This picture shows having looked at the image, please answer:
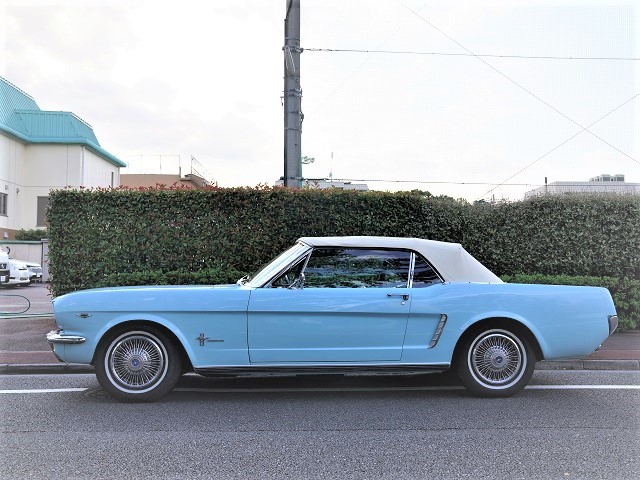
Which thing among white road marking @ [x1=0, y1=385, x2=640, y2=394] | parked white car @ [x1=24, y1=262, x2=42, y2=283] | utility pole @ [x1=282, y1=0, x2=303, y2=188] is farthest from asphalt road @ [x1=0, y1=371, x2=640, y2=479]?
parked white car @ [x1=24, y1=262, x2=42, y2=283]

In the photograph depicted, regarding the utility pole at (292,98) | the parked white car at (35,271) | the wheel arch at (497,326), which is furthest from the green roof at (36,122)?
the wheel arch at (497,326)

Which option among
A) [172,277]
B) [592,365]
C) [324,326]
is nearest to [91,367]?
[172,277]

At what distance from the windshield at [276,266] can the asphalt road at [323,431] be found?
1077 millimetres

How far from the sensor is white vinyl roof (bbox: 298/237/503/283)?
535cm

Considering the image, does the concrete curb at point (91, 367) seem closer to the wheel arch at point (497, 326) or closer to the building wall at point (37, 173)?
the wheel arch at point (497, 326)

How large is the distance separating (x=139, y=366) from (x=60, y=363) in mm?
2100

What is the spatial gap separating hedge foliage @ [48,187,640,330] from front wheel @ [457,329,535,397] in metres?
4.40

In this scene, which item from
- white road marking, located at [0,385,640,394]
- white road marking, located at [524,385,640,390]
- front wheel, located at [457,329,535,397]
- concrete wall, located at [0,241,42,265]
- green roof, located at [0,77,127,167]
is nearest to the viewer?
front wheel, located at [457,329,535,397]

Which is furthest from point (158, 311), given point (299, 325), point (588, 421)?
point (588, 421)

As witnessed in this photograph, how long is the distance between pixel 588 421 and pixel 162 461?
3252mm

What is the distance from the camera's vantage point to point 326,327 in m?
5.01

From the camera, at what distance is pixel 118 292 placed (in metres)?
5.13

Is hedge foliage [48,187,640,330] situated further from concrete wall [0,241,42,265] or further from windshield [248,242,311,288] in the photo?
concrete wall [0,241,42,265]

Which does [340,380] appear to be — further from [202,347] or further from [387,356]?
[202,347]
